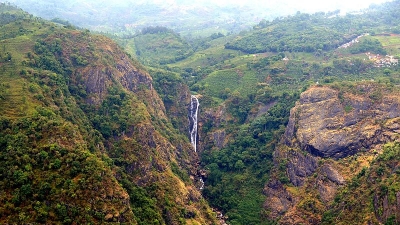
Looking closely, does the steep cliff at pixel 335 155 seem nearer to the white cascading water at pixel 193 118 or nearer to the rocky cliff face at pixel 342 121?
the rocky cliff face at pixel 342 121

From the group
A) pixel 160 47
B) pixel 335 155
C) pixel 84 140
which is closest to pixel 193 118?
pixel 335 155

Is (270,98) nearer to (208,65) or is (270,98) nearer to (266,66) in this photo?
(266,66)

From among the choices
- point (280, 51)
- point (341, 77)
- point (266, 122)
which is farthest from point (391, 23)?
point (266, 122)

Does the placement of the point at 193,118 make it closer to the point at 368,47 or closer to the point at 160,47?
the point at 368,47

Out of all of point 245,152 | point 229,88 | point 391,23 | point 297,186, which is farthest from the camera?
point 391,23

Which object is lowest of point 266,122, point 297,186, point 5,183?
point 297,186

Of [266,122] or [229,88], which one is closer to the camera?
[266,122]

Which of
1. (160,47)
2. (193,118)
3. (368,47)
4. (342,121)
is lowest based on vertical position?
(193,118)
